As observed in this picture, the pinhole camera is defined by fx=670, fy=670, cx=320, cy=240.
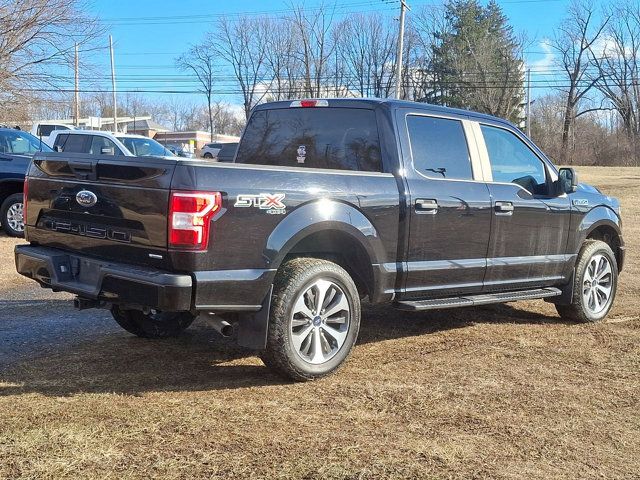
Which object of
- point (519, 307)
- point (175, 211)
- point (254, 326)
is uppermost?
point (175, 211)

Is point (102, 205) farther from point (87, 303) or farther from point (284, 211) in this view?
point (284, 211)

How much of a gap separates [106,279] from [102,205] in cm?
50

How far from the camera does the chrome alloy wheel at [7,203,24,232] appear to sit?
38.0 ft

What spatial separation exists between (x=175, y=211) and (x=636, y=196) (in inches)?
910

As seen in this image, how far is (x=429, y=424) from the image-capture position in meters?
3.79

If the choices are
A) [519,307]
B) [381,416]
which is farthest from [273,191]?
[519,307]

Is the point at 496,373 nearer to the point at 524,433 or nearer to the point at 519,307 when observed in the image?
the point at 524,433

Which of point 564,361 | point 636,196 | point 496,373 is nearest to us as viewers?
point 496,373

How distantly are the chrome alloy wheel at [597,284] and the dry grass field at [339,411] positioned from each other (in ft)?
2.31

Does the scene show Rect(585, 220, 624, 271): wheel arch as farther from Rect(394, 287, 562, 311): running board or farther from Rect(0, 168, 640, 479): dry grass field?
Rect(0, 168, 640, 479): dry grass field

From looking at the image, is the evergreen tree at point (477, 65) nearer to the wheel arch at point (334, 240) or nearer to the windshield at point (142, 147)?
the windshield at point (142, 147)

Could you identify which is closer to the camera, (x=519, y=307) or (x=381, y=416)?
(x=381, y=416)

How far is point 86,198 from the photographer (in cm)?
441

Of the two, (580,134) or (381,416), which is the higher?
(580,134)
